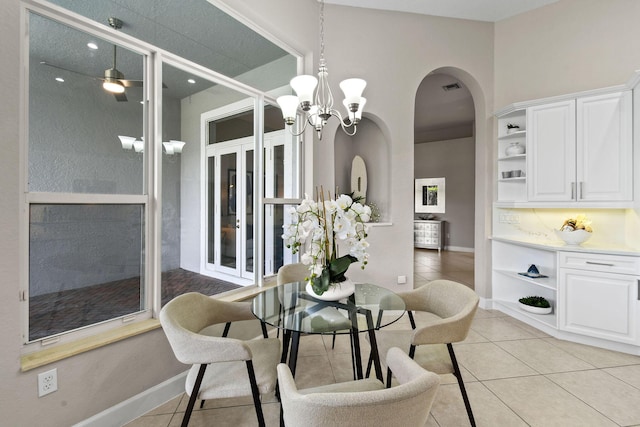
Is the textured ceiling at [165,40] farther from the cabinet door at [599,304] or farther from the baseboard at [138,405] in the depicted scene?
the cabinet door at [599,304]

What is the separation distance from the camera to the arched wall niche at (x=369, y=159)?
405 centimetres

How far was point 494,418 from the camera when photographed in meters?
1.91

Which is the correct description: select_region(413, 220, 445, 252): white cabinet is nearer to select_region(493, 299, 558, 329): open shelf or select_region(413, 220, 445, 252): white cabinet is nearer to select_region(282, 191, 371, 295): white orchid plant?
select_region(493, 299, 558, 329): open shelf

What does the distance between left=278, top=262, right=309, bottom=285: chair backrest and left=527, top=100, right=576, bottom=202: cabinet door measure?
9.09ft

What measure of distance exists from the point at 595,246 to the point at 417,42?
304 centimetres

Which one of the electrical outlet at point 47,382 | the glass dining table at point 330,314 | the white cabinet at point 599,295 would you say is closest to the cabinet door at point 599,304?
the white cabinet at point 599,295

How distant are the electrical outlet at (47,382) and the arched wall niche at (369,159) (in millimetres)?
3318

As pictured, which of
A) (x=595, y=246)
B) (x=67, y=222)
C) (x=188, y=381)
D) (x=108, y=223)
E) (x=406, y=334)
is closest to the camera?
(x=188, y=381)

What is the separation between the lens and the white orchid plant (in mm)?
1725

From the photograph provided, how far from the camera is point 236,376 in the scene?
155 cm

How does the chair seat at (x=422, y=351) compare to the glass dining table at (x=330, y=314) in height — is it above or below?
below

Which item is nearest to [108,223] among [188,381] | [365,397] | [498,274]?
[188,381]

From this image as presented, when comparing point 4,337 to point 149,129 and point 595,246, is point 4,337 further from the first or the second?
point 595,246

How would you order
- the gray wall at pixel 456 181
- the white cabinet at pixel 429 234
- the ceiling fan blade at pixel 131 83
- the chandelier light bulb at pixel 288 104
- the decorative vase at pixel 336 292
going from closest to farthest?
1. the decorative vase at pixel 336 292
2. the ceiling fan blade at pixel 131 83
3. the chandelier light bulb at pixel 288 104
4. the gray wall at pixel 456 181
5. the white cabinet at pixel 429 234
